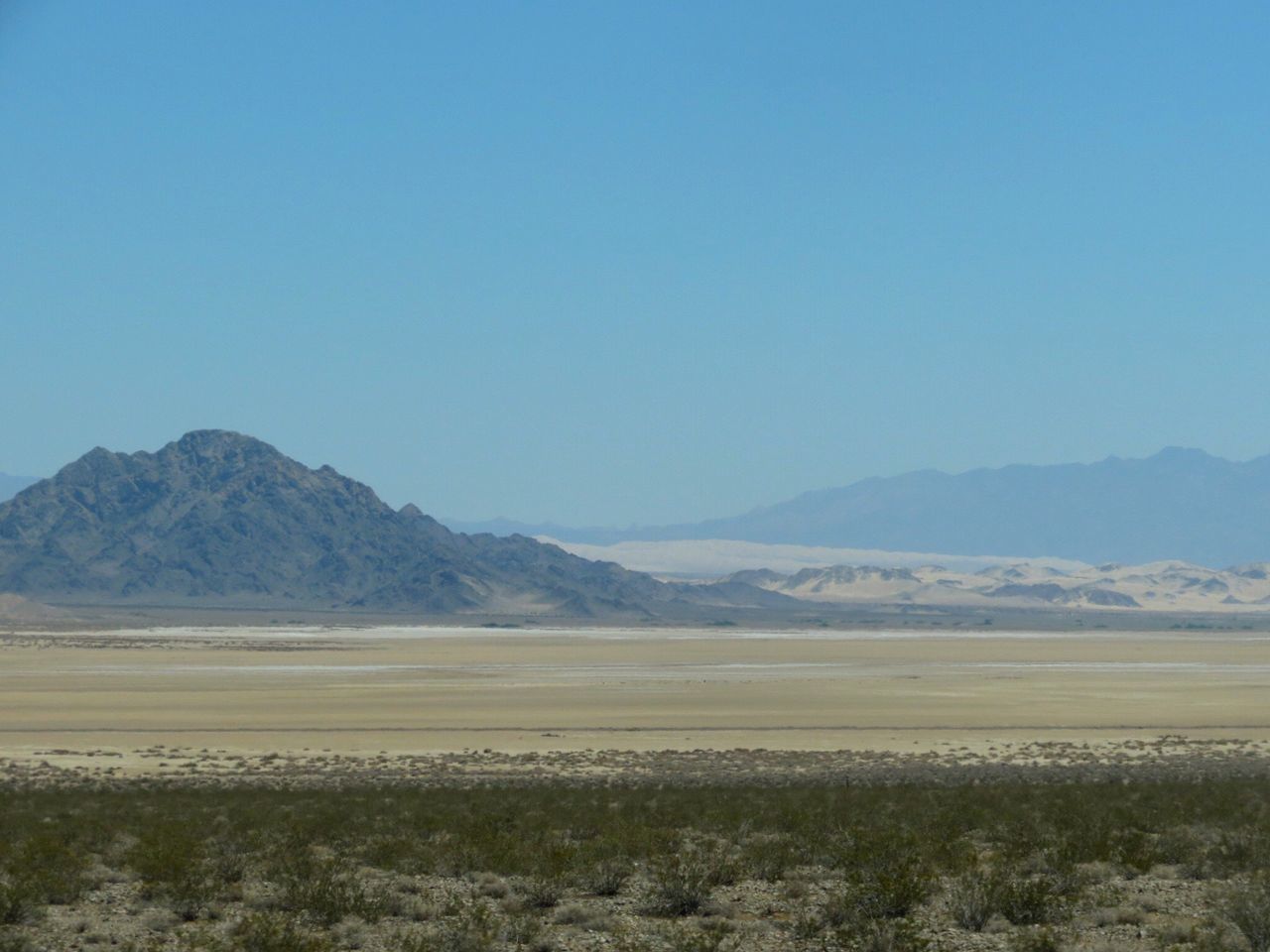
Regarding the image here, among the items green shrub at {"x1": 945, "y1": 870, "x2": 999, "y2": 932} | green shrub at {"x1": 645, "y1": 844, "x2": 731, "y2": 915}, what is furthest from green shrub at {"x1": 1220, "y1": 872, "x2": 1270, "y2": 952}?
green shrub at {"x1": 645, "y1": 844, "x2": 731, "y2": 915}

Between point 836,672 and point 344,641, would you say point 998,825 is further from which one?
point 344,641

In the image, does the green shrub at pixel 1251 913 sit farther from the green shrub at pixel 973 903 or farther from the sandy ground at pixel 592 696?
the sandy ground at pixel 592 696

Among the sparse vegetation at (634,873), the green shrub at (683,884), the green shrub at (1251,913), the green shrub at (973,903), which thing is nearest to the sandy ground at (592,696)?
the sparse vegetation at (634,873)

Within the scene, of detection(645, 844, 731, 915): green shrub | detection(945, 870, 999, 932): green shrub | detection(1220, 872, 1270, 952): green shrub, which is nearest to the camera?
detection(1220, 872, 1270, 952): green shrub

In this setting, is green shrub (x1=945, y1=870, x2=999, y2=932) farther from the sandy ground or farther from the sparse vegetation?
the sandy ground

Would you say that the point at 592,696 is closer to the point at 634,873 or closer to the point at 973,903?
the point at 634,873

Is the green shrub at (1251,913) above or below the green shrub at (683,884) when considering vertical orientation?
above

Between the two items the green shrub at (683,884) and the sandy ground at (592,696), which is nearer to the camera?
the green shrub at (683,884)

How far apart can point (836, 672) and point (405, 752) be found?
4143cm

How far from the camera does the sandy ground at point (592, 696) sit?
4262 centimetres

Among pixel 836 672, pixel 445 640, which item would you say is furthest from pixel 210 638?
pixel 836 672

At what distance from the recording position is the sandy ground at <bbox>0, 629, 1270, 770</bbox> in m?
42.6

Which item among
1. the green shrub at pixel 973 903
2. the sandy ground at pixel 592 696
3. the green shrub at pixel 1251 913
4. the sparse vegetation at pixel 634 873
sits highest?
the green shrub at pixel 1251 913

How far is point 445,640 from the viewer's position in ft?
375
